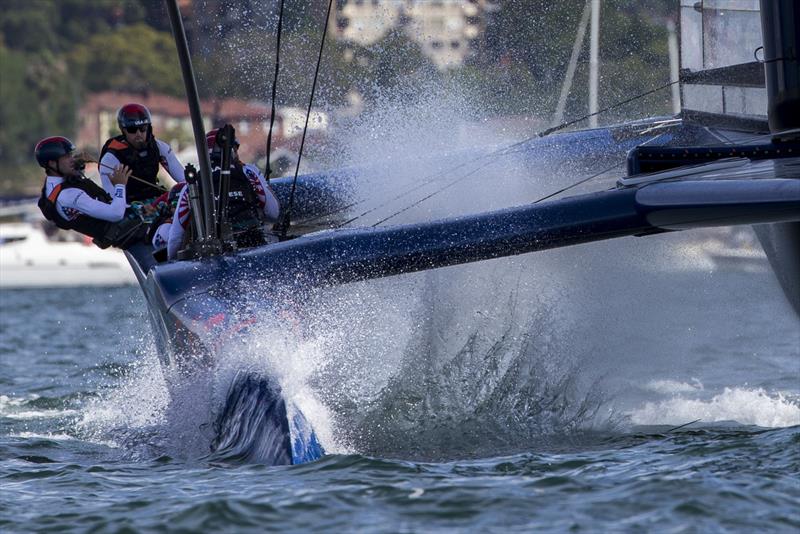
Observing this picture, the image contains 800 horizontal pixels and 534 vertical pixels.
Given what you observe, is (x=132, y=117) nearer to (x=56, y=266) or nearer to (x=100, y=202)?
Answer: (x=100, y=202)

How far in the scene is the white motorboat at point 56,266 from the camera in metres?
21.2

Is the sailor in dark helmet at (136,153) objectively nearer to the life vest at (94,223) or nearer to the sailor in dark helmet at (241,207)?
the life vest at (94,223)

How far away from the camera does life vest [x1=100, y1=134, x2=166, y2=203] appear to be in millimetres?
6852

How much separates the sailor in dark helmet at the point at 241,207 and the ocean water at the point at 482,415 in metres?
0.66

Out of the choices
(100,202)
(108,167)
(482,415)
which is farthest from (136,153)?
(482,415)

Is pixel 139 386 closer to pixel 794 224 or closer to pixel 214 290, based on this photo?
pixel 214 290

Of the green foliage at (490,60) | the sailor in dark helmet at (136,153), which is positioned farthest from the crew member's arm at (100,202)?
the green foliage at (490,60)

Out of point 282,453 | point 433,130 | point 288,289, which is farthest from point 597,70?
point 282,453

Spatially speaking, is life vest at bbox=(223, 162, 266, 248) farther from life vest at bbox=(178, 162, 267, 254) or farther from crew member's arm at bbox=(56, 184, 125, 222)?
crew member's arm at bbox=(56, 184, 125, 222)

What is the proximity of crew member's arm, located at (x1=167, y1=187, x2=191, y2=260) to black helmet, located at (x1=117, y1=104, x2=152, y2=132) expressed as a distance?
0.91m

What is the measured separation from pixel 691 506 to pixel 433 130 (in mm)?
5072

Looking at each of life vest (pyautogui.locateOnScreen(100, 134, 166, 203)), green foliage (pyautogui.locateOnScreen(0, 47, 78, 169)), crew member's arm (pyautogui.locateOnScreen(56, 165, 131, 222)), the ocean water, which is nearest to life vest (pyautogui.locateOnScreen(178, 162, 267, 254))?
crew member's arm (pyautogui.locateOnScreen(56, 165, 131, 222))

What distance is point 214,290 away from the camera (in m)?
5.25

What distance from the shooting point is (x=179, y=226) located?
5.98 meters
